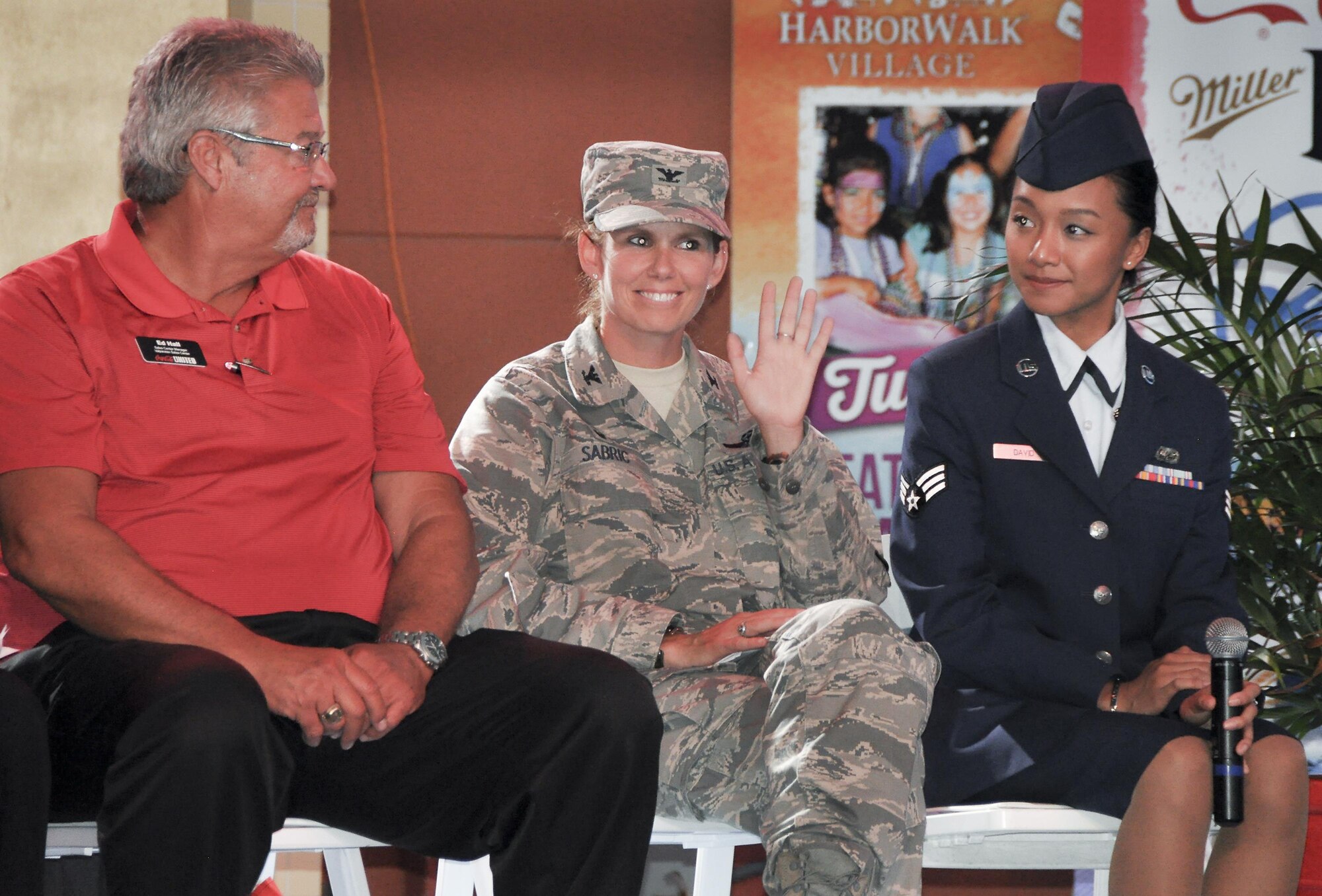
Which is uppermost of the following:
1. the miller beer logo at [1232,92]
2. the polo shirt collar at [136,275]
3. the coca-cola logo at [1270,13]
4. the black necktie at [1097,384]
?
the coca-cola logo at [1270,13]

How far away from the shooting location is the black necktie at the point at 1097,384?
2.43m

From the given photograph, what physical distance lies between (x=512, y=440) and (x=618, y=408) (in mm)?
224

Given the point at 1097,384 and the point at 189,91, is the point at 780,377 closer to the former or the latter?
the point at 1097,384

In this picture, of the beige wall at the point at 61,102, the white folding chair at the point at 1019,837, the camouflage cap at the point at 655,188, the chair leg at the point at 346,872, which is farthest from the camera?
the beige wall at the point at 61,102

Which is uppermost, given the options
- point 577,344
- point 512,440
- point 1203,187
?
point 1203,187

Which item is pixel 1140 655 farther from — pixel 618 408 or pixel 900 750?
pixel 618 408

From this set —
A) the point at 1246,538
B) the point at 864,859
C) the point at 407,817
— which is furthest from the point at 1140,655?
the point at 407,817

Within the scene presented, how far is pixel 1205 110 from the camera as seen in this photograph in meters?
3.61

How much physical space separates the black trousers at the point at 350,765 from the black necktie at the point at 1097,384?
973mm

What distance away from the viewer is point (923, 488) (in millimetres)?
2342

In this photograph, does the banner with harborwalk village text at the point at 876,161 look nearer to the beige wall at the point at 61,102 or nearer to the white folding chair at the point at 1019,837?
the beige wall at the point at 61,102

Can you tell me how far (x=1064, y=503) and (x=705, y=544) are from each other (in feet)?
2.02

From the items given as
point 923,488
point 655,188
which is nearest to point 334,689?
point 923,488

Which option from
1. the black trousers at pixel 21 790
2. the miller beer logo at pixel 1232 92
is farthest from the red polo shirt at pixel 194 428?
the miller beer logo at pixel 1232 92
